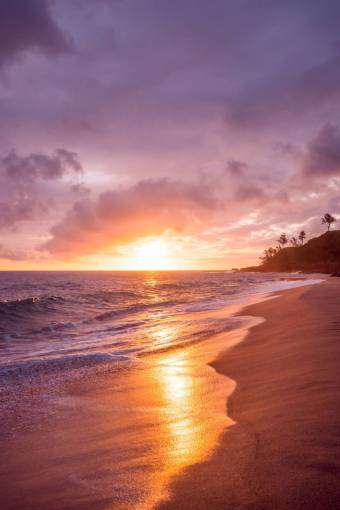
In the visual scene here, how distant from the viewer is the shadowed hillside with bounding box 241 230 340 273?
14400 centimetres

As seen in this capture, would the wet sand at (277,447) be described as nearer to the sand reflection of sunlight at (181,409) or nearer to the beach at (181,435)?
the beach at (181,435)

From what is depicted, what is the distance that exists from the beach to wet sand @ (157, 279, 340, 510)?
0.5 inches

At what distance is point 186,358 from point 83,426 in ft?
14.9

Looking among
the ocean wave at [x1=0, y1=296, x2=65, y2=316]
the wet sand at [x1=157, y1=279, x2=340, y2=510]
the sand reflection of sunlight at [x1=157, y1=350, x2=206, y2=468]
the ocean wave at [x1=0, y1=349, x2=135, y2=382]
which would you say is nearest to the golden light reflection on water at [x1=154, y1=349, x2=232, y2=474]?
the sand reflection of sunlight at [x1=157, y1=350, x2=206, y2=468]

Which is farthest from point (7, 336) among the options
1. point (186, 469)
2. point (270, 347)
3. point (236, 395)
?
point (186, 469)

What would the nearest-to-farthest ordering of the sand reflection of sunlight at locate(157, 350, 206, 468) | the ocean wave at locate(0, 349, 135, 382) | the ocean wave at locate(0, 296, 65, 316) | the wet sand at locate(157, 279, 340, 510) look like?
the wet sand at locate(157, 279, 340, 510)
the sand reflection of sunlight at locate(157, 350, 206, 468)
the ocean wave at locate(0, 349, 135, 382)
the ocean wave at locate(0, 296, 65, 316)

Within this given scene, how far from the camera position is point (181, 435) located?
445 centimetres

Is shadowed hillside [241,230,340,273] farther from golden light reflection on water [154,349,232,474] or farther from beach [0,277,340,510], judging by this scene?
beach [0,277,340,510]

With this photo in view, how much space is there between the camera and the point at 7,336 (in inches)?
676

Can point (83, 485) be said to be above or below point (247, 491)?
below

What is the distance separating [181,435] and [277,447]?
130 cm

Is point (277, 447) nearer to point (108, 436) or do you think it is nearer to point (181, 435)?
point (181, 435)

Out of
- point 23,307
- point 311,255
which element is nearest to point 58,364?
point 23,307

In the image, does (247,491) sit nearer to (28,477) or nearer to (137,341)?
(28,477)
